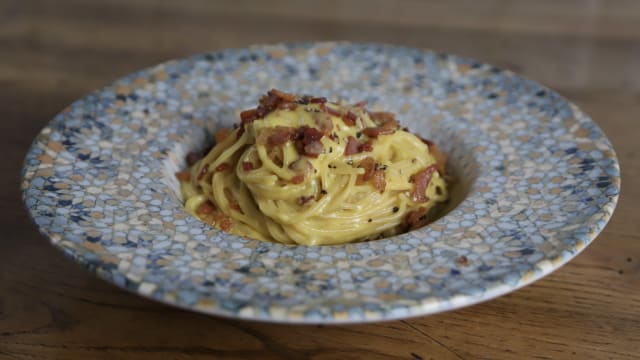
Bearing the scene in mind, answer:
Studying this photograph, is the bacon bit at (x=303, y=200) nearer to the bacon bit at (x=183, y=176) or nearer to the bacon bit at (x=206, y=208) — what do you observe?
the bacon bit at (x=206, y=208)

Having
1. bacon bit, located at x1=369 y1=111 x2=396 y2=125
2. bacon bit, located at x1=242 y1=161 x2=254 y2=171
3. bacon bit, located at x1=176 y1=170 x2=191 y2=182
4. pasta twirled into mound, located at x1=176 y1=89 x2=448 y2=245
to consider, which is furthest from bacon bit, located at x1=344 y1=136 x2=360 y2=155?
bacon bit, located at x1=176 y1=170 x2=191 y2=182

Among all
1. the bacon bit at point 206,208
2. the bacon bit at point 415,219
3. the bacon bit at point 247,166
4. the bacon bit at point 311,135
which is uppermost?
the bacon bit at point 311,135

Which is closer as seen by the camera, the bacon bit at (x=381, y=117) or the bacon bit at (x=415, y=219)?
the bacon bit at (x=415, y=219)

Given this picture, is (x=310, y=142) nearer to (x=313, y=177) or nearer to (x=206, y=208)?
(x=313, y=177)

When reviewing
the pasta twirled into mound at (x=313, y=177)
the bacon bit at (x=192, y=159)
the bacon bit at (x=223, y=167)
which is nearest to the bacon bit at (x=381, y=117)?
the pasta twirled into mound at (x=313, y=177)

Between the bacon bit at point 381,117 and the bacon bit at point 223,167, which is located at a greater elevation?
the bacon bit at point 381,117

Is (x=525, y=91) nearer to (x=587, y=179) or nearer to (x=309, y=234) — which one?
(x=587, y=179)

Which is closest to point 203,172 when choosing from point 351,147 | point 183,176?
point 183,176
